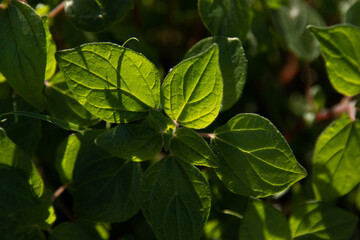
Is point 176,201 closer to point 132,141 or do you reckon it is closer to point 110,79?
point 132,141

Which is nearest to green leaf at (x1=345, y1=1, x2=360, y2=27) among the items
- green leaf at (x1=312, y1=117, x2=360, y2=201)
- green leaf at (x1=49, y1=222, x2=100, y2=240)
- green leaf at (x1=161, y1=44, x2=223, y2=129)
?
green leaf at (x1=312, y1=117, x2=360, y2=201)

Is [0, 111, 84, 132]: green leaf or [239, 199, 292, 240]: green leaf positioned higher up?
[0, 111, 84, 132]: green leaf

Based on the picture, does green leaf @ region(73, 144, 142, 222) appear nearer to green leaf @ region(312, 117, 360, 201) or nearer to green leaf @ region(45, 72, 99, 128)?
green leaf @ region(45, 72, 99, 128)

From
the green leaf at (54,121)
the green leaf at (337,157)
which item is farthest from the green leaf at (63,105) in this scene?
the green leaf at (337,157)

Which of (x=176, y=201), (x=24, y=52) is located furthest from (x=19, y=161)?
(x=176, y=201)

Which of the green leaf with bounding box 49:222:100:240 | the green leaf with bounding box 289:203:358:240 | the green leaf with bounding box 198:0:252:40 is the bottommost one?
the green leaf with bounding box 289:203:358:240

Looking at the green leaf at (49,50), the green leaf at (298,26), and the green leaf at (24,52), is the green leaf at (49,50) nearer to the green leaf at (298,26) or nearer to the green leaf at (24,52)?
the green leaf at (24,52)
